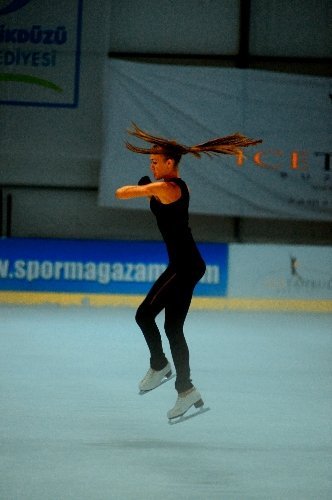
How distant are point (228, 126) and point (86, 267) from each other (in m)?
3.53

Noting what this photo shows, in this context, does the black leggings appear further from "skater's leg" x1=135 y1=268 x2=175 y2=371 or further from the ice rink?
the ice rink

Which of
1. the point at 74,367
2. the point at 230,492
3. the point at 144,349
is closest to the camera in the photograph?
the point at 230,492

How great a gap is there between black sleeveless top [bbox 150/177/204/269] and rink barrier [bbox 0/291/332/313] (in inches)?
296

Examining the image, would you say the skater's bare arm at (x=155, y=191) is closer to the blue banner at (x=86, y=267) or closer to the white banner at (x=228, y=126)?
the blue banner at (x=86, y=267)

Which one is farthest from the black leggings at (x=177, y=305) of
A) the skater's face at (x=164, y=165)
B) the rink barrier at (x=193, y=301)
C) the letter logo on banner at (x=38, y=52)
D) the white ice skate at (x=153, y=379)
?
the letter logo on banner at (x=38, y=52)

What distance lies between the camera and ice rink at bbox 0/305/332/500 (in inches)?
152

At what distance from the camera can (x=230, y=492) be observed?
12.3 ft

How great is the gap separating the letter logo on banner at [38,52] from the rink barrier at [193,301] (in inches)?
170

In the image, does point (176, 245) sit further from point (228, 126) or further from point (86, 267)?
point (228, 126)

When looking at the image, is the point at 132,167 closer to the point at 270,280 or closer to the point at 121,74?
the point at 121,74

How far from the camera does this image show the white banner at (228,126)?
14594 mm

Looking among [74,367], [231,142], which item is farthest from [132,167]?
[231,142]

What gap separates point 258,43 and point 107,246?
17.4ft

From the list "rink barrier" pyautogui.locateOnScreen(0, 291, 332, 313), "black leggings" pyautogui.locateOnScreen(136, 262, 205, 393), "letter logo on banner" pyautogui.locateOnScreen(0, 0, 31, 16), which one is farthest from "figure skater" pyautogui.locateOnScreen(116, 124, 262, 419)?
"letter logo on banner" pyautogui.locateOnScreen(0, 0, 31, 16)
